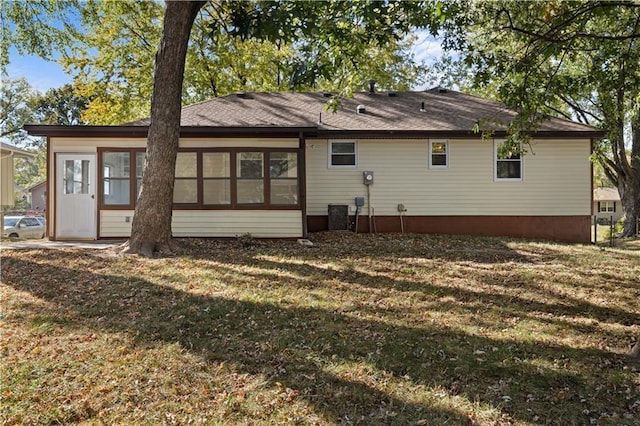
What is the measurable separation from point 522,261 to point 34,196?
56922mm

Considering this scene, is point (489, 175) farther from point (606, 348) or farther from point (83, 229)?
point (83, 229)

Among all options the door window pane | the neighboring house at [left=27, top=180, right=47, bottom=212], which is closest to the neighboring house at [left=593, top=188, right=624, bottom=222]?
the door window pane

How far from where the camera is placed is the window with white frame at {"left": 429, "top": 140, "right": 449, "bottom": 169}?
41.5 feet

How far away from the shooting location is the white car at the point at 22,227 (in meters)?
17.4

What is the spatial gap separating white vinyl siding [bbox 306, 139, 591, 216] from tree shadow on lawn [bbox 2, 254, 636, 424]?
24.3 feet

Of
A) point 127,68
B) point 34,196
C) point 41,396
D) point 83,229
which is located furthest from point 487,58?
point 34,196

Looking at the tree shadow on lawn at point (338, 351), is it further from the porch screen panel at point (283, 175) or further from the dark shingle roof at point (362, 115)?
the dark shingle roof at point (362, 115)

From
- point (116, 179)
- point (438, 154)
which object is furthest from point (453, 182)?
point (116, 179)

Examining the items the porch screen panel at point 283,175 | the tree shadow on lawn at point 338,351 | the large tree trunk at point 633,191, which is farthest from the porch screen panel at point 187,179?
the large tree trunk at point 633,191

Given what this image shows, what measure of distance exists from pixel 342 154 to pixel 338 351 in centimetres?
904

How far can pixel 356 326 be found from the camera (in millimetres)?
4820

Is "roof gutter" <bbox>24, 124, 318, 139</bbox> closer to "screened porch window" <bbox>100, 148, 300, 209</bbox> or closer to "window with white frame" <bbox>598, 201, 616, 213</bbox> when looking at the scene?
"screened porch window" <bbox>100, 148, 300, 209</bbox>

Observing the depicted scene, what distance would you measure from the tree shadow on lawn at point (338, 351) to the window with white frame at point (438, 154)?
8467 mm

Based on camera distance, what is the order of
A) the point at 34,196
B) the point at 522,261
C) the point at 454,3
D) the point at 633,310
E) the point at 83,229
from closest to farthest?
the point at 633,310, the point at 454,3, the point at 522,261, the point at 83,229, the point at 34,196
